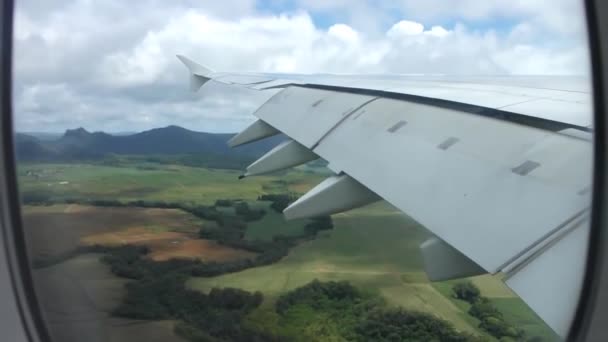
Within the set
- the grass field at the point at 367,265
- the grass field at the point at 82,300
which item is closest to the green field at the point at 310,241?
the grass field at the point at 367,265

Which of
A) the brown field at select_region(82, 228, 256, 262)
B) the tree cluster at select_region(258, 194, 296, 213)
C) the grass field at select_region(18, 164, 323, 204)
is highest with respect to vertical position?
the grass field at select_region(18, 164, 323, 204)

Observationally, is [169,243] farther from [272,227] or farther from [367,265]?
[367,265]

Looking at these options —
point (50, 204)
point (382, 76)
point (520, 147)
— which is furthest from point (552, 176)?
point (382, 76)

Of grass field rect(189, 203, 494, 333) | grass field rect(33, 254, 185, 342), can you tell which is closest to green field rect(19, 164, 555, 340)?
grass field rect(189, 203, 494, 333)

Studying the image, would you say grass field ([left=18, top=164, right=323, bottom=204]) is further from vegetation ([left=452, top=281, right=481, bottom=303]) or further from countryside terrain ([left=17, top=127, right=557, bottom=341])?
vegetation ([left=452, top=281, right=481, bottom=303])

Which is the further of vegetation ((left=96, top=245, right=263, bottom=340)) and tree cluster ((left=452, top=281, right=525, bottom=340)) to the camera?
vegetation ((left=96, top=245, right=263, bottom=340))

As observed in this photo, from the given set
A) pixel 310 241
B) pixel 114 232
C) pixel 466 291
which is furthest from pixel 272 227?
pixel 466 291
